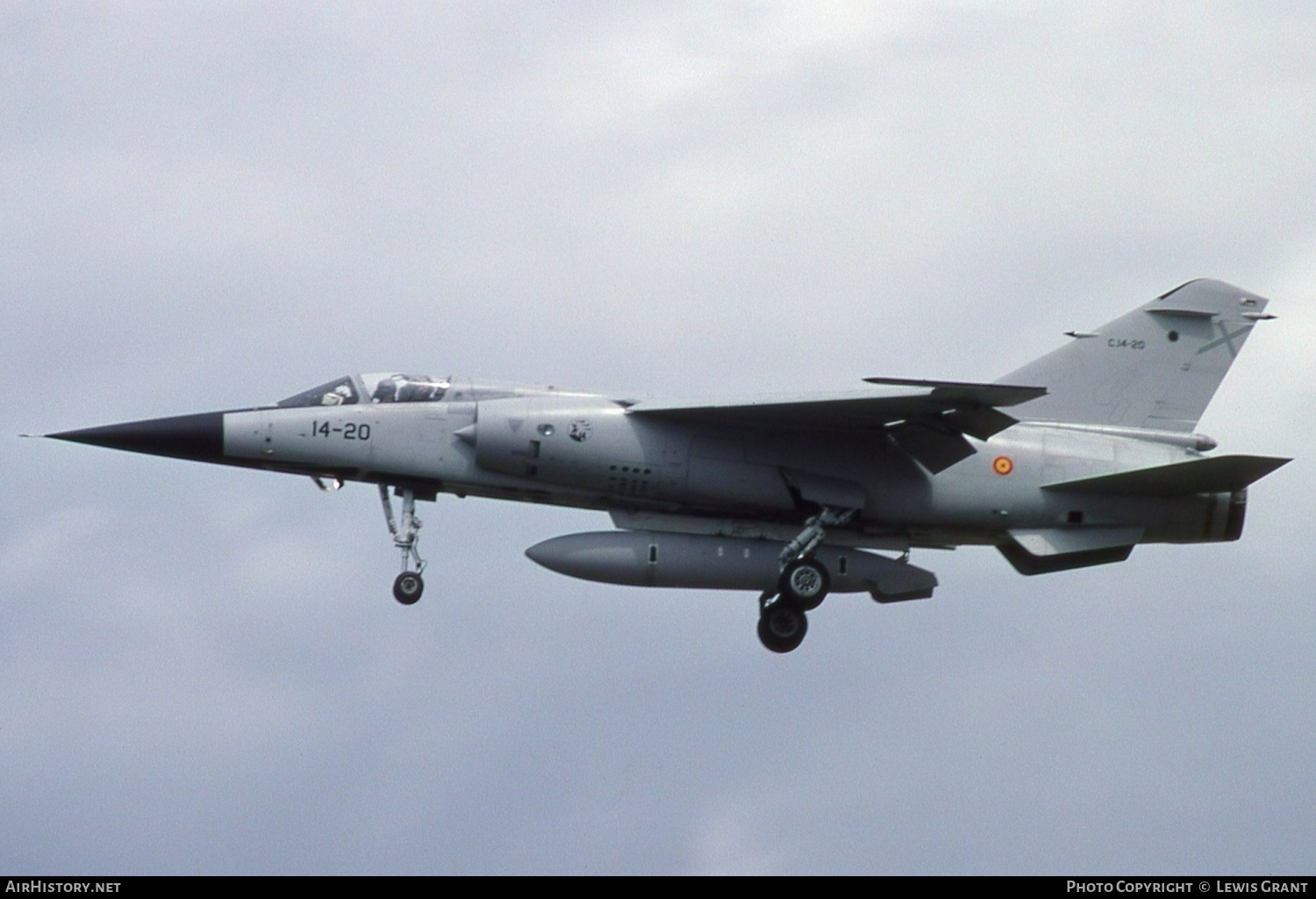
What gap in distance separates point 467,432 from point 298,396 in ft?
7.52

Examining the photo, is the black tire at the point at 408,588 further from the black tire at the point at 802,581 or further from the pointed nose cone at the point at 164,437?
the black tire at the point at 802,581

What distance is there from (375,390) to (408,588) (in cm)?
252

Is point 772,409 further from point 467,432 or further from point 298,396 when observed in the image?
point 298,396

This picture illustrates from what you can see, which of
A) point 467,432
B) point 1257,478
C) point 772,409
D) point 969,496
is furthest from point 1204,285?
point 467,432

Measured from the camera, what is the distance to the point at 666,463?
75.4ft

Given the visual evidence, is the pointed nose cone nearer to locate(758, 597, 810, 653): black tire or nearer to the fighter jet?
the fighter jet

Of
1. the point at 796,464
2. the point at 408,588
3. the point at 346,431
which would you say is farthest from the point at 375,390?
the point at 796,464

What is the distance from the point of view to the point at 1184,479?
77.8ft

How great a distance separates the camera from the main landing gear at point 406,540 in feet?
74.6

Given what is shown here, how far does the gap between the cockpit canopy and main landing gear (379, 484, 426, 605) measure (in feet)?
3.72

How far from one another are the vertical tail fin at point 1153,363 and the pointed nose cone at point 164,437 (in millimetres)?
10442

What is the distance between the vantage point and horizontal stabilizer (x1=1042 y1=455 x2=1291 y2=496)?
2325cm
